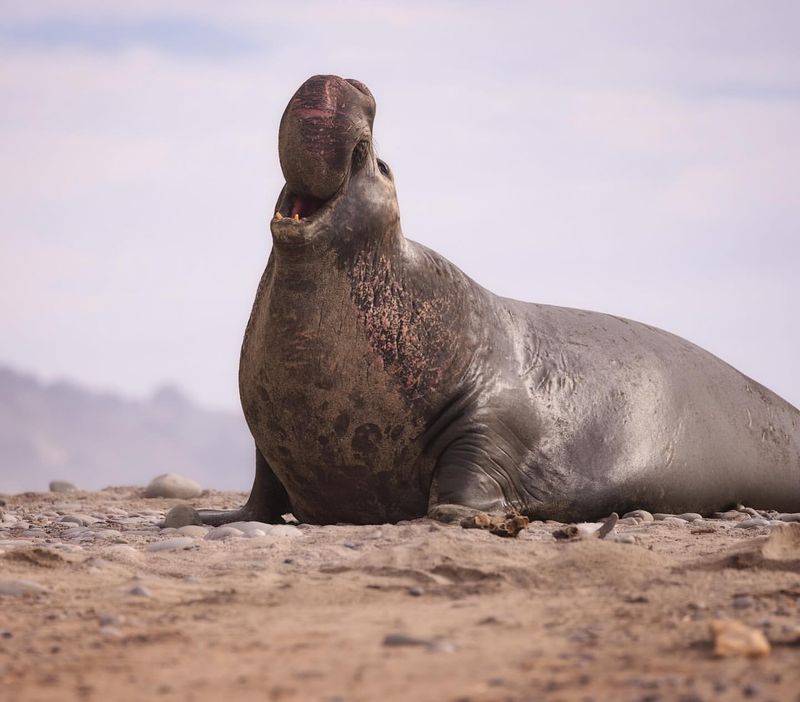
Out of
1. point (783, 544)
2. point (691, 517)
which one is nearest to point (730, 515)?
point (691, 517)

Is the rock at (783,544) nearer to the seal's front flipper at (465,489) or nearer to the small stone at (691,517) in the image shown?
the seal's front flipper at (465,489)

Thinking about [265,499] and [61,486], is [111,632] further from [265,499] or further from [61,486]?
[61,486]

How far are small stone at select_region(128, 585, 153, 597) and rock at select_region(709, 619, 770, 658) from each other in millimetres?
1727

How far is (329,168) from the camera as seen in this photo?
19.1 ft

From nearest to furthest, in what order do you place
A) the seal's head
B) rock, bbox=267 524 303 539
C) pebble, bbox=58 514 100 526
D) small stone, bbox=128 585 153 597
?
small stone, bbox=128 585 153 597, rock, bbox=267 524 303 539, the seal's head, pebble, bbox=58 514 100 526

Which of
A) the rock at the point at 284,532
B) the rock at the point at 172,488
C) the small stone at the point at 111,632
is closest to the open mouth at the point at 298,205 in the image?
the rock at the point at 284,532

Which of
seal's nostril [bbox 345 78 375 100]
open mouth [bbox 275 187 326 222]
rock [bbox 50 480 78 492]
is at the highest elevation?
seal's nostril [bbox 345 78 375 100]

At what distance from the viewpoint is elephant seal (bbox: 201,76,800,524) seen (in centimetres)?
596

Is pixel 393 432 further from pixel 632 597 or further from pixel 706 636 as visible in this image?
pixel 706 636

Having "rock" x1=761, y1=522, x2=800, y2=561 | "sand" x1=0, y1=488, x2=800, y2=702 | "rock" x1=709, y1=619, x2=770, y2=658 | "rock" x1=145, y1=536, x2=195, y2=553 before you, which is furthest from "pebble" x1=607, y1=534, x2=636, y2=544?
"rock" x1=709, y1=619, x2=770, y2=658

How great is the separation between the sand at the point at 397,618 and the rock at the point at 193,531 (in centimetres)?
66

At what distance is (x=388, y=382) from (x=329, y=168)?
3.40 feet

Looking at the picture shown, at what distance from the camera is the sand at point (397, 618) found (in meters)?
2.70

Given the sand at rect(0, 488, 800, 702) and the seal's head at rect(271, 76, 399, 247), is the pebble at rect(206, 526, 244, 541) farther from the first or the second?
the seal's head at rect(271, 76, 399, 247)
